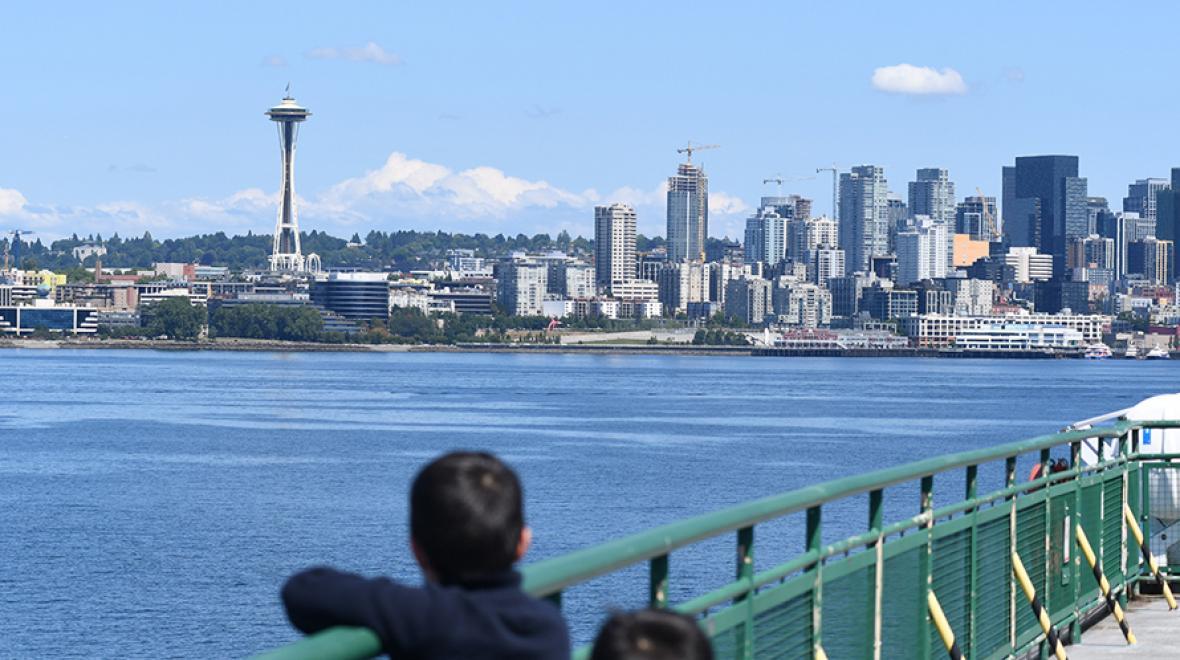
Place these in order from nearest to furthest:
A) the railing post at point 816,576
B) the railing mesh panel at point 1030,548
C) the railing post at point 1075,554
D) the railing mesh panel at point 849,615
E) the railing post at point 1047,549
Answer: the railing post at point 816,576 < the railing mesh panel at point 849,615 < the railing mesh panel at point 1030,548 < the railing post at point 1047,549 < the railing post at point 1075,554

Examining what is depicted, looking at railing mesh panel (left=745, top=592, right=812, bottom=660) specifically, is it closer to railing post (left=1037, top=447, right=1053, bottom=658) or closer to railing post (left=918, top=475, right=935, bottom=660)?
railing post (left=918, top=475, right=935, bottom=660)

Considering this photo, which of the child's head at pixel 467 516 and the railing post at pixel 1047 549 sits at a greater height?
the child's head at pixel 467 516

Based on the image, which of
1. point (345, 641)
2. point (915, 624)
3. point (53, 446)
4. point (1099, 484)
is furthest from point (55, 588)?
point (53, 446)

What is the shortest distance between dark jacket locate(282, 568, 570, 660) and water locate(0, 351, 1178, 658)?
29459 millimetres

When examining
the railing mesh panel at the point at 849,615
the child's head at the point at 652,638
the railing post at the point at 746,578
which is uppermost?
the child's head at the point at 652,638

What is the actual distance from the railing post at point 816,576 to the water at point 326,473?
26347mm

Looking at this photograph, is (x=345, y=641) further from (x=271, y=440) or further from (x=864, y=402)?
(x=864, y=402)

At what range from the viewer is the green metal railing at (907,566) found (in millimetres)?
5508

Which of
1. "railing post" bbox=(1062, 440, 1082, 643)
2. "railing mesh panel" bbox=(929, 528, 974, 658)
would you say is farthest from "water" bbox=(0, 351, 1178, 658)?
"railing mesh panel" bbox=(929, 528, 974, 658)

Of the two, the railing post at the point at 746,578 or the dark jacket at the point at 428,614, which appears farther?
the railing post at the point at 746,578

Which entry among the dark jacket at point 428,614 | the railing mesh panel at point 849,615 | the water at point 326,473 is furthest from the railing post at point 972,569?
the water at point 326,473

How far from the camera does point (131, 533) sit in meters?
50.8

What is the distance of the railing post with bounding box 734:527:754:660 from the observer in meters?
6.23

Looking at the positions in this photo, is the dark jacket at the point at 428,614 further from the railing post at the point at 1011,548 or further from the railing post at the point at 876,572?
the railing post at the point at 1011,548
